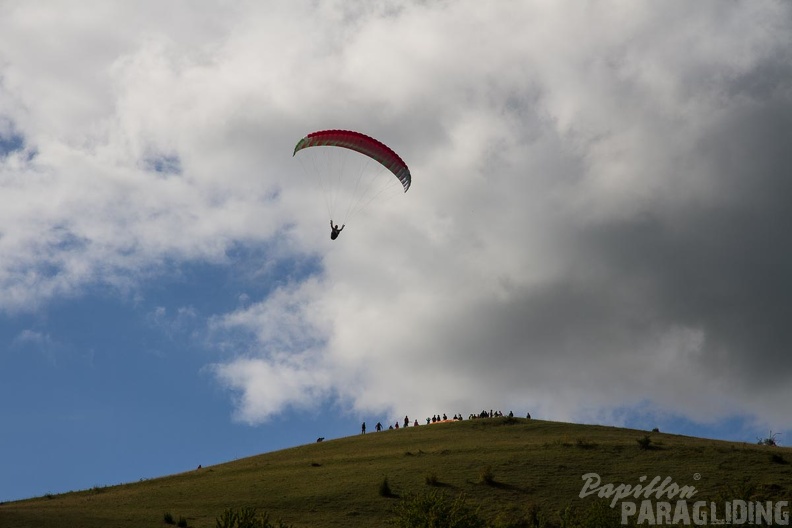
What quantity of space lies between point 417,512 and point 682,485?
15.9 metres

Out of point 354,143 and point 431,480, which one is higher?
point 354,143

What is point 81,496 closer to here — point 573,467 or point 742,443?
point 573,467

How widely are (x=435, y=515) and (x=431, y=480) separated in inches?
384

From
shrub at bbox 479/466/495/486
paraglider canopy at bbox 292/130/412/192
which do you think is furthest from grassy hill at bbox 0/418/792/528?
paraglider canopy at bbox 292/130/412/192

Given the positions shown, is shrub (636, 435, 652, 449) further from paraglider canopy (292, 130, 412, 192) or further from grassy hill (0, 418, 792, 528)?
paraglider canopy (292, 130, 412, 192)

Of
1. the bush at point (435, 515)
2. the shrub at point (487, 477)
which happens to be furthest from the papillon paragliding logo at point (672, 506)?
the bush at point (435, 515)

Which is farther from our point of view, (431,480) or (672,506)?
A: (431,480)

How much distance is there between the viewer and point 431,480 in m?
49.5

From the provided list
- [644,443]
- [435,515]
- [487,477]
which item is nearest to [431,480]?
[487,477]

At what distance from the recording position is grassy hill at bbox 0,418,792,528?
4554cm

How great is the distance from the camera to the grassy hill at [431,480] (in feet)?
149

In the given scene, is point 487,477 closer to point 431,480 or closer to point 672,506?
point 431,480

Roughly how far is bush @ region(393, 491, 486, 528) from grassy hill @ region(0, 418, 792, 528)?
138 inches

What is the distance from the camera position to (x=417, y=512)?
40250 mm
